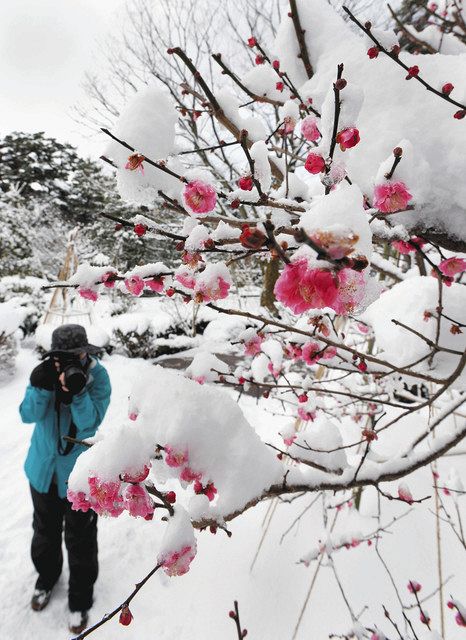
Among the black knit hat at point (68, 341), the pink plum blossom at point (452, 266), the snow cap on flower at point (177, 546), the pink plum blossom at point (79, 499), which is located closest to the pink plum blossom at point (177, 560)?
the snow cap on flower at point (177, 546)

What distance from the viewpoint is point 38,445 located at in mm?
2336

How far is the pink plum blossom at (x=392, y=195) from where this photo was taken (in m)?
0.75

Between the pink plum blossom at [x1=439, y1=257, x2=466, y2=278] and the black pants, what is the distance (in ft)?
8.17

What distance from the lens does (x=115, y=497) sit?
79 cm

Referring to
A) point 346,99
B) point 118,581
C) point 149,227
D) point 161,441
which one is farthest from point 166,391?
point 118,581

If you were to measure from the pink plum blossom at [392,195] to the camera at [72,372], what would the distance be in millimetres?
1950

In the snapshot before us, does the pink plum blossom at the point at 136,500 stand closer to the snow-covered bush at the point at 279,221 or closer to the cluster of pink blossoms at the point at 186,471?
the snow-covered bush at the point at 279,221

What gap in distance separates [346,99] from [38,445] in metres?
2.56

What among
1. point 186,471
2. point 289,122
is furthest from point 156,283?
point 289,122

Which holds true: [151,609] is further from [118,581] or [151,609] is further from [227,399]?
[227,399]

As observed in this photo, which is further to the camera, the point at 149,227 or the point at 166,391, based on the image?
the point at 166,391

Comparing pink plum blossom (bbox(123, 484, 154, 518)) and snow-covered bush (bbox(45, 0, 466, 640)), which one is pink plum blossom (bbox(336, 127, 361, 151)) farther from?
pink plum blossom (bbox(123, 484, 154, 518))

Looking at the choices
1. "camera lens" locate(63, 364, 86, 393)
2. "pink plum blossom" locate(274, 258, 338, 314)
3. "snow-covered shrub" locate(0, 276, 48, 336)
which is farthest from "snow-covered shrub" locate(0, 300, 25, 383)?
"pink plum blossom" locate(274, 258, 338, 314)

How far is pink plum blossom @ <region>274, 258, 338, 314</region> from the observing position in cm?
43
